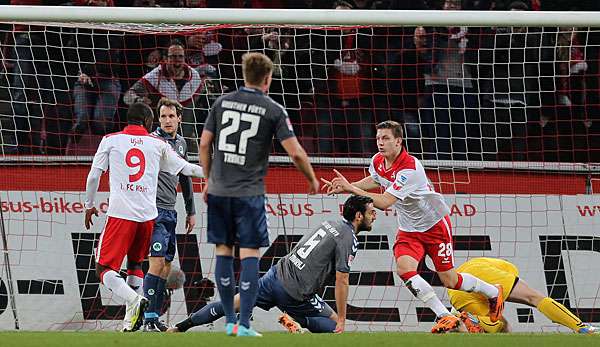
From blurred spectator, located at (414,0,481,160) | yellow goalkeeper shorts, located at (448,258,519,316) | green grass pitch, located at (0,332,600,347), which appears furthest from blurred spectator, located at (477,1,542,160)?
green grass pitch, located at (0,332,600,347)

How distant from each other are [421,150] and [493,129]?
2.91 feet

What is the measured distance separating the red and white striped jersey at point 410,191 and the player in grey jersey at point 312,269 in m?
0.33

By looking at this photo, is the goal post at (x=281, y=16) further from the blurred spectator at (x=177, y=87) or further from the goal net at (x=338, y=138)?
the blurred spectator at (x=177, y=87)

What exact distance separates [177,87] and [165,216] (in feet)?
5.96

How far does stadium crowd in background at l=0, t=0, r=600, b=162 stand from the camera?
1304 cm

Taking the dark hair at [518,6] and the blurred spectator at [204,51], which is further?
the dark hair at [518,6]

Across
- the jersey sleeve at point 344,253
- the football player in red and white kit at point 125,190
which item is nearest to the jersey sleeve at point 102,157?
the football player in red and white kit at point 125,190

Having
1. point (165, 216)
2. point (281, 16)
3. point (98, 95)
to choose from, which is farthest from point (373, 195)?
point (98, 95)

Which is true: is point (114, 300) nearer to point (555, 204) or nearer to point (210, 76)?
point (210, 76)

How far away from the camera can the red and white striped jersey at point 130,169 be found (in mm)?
10383

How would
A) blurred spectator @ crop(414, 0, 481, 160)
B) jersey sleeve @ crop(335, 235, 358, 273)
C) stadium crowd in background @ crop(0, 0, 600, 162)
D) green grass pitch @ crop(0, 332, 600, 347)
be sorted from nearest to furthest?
green grass pitch @ crop(0, 332, 600, 347) → jersey sleeve @ crop(335, 235, 358, 273) → stadium crowd in background @ crop(0, 0, 600, 162) → blurred spectator @ crop(414, 0, 481, 160)

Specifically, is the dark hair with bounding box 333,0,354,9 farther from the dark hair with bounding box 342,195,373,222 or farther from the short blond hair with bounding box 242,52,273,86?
the short blond hair with bounding box 242,52,273,86

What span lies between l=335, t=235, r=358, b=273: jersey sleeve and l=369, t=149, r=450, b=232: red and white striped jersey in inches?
24.2

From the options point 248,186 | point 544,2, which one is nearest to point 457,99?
point 544,2
